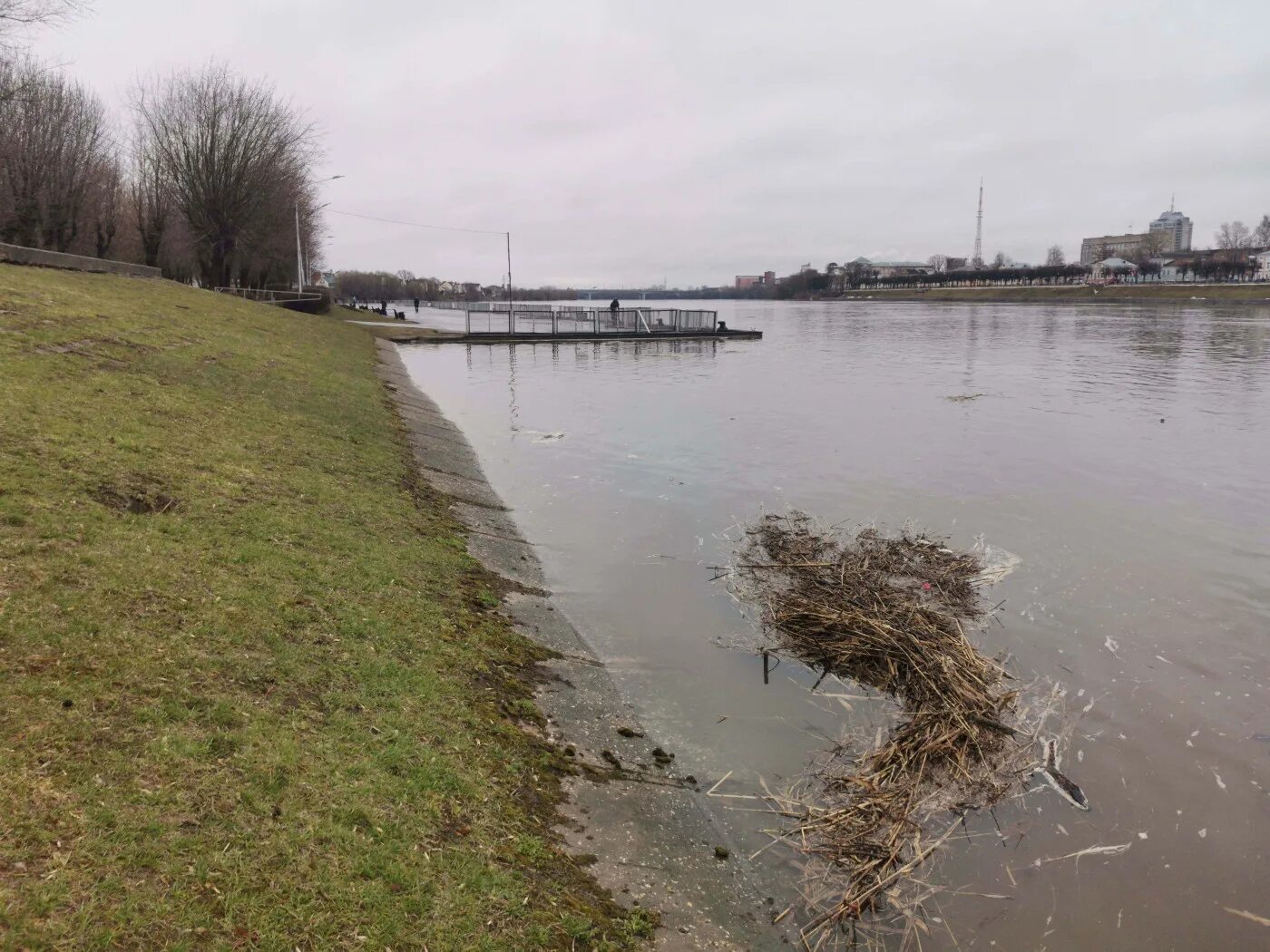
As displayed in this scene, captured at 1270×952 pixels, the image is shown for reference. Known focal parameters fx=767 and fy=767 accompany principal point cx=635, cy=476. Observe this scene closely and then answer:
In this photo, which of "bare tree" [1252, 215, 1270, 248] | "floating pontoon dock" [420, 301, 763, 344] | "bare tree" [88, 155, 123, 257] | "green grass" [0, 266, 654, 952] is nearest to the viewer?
"green grass" [0, 266, 654, 952]

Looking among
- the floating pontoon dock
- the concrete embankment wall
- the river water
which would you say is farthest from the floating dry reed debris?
the floating pontoon dock

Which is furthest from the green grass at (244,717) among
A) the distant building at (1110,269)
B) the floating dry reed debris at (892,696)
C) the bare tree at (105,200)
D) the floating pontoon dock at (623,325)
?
the distant building at (1110,269)

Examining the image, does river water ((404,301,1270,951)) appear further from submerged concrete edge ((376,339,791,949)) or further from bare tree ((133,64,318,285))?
bare tree ((133,64,318,285))

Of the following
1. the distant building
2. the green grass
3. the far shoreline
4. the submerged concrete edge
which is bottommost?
the submerged concrete edge

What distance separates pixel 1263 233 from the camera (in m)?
184

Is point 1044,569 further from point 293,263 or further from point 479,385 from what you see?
point 293,263

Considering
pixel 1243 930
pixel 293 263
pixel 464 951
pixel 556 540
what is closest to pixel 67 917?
pixel 464 951

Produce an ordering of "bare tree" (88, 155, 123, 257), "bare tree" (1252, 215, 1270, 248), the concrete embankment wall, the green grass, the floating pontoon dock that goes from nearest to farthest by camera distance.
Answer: the green grass
the concrete embankment wall
"bare tree" (88, 155, 123, 257)
the floating pontoon dock
"bare tree" (1252, 215, 1270, 248)

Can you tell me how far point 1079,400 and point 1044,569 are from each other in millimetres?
21317

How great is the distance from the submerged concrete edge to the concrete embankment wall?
2467 centimetres

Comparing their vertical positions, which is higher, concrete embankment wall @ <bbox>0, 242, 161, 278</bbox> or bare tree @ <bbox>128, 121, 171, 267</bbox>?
bare tree @ <bbox>128, 121, 171, 267</bbox>

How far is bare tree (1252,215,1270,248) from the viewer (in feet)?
597

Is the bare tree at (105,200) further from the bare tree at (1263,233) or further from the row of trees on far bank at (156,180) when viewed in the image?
the bare tree at (1263,233)

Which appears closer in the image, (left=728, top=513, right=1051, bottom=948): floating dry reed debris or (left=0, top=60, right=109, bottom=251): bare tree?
(left=728, top=513, right=1051, bottom=948): floating dry reed debris
